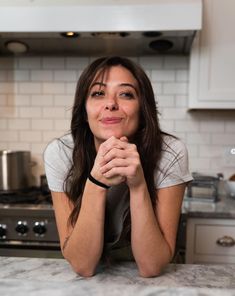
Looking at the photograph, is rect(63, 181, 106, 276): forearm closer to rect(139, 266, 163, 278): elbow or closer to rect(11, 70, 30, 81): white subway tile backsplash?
rect(139, 266, 163, 278): elbow

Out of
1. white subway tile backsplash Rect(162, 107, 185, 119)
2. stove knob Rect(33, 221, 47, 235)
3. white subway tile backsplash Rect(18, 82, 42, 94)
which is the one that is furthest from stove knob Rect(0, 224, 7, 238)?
white subway tile backsplash Rect(162, 107, 185, 119)

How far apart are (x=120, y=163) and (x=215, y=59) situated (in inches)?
49.5

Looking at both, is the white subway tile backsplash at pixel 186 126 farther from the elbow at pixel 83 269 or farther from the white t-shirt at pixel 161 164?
the elbow at pixel 83 269

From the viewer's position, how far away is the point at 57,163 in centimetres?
105

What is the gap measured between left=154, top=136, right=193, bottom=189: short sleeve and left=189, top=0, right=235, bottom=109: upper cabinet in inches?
33.5

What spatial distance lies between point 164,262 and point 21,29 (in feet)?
4.43

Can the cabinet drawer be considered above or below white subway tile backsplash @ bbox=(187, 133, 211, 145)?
below

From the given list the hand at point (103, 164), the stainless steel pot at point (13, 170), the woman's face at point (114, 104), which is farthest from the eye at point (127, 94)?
the stainless steel pot at point (13, 170)

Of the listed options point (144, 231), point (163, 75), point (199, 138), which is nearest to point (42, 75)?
point (163, 75)

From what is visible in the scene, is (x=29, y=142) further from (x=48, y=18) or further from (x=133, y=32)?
(x=133, y=32)

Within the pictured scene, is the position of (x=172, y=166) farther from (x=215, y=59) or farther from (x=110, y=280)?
(x=215, y=59)

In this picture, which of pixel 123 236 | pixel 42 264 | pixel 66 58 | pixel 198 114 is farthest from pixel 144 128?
pixel 66 58

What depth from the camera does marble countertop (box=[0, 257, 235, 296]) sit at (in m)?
0.57

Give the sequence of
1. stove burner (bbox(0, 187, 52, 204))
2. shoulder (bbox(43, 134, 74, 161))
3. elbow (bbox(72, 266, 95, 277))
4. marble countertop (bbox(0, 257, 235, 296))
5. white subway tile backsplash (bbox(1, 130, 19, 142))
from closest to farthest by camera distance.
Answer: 1. marble countertop (bbox(0, 257, 235, 296))
2. elbow (bbox(72, 266, 95, 277))
3. shoulder (bbox(43, 134, 74, 161))
4. stove burner (bbox(0, 187, 52, 204))
5. white subway tile backsplash (bbox(1, 130, 19, 142))
